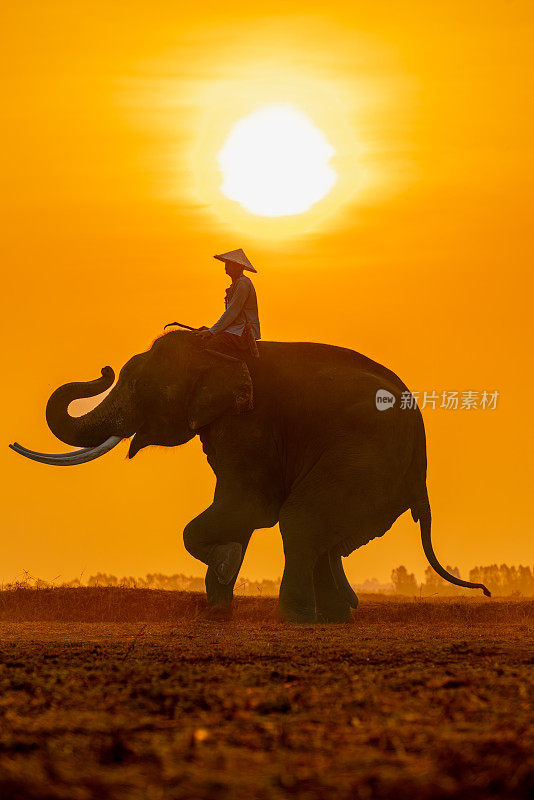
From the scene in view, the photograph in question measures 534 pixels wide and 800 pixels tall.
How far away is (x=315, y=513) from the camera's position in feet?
38.8

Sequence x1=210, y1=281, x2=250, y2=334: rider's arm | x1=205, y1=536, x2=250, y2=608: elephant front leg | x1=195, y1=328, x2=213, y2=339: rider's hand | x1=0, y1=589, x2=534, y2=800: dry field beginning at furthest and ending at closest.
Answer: x1=195, y1=328, x2=213, y2=339: rider's hand → x1=210, y1=281, x2=250, y2=334: rider's arm → x1=205, y1=536, x2=250, y2=608: elephant front leg → x1=0, y1=589, x2=534, y2=800: dry field

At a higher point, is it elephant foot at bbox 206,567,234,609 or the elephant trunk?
the elephant trunk

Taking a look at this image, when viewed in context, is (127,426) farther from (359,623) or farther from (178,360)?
(359,623)

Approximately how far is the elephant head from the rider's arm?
1.21ft

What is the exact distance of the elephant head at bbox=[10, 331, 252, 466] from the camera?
1233 centimetres

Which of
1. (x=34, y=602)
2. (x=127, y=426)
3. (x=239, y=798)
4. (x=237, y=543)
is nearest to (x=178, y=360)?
(x=127, y=426)

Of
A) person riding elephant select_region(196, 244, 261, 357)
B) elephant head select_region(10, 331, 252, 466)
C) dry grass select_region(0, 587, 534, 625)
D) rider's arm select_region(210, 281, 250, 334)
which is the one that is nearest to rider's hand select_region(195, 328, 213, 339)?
person riding elephant select_region(196, 244, 261, 357)

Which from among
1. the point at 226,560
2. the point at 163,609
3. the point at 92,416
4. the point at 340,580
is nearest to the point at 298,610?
the point at 226,560

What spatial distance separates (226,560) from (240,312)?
2.75m

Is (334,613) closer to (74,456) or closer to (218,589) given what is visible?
(218,589)

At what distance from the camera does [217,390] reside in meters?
12.3

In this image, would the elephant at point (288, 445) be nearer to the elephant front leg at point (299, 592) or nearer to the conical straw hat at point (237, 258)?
the elephant front leg at point (299, 592)

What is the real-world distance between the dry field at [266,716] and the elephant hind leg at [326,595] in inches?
118

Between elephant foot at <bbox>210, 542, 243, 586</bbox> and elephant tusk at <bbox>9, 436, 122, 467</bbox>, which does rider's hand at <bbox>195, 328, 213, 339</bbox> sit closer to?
elephant tusk at <bbox>9, 436, 122, 467</bbox>
